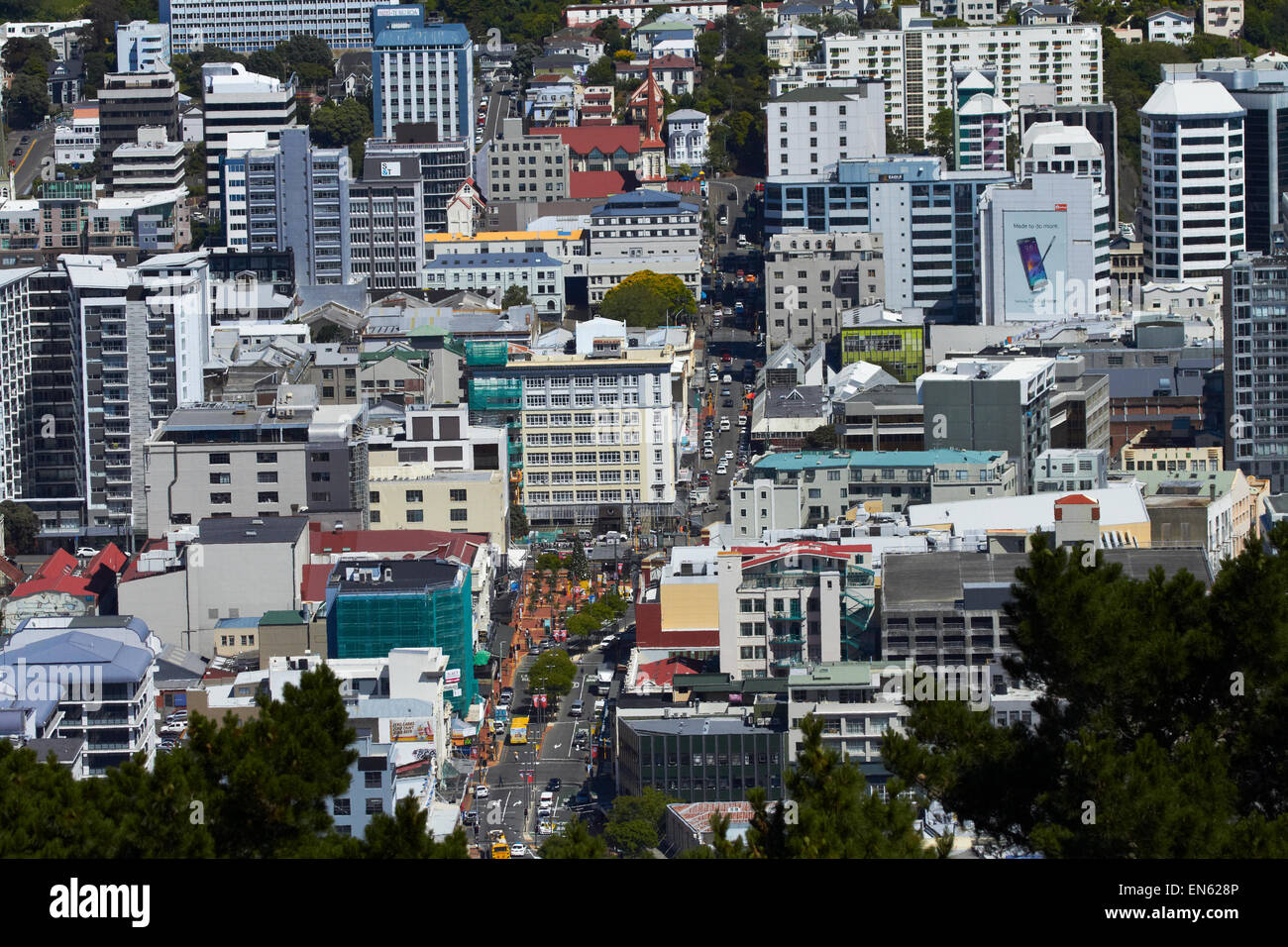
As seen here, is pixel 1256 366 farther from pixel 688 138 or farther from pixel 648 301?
pixel 688 138

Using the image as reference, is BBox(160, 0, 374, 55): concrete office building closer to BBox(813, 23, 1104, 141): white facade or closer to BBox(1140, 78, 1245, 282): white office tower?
BBox(813, 23, 1104, 141): white facade

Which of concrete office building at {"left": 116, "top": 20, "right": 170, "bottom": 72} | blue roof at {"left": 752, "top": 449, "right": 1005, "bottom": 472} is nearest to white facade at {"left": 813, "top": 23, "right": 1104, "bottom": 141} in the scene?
concrete office building at {"left": 116, "top": 20, "right": 170, "bottom": 72}

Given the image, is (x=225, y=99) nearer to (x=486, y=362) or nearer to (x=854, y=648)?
(x=486, y=362)

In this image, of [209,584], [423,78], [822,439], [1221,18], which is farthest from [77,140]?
[209,584]

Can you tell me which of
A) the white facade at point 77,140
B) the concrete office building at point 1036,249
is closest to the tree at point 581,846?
the concrete office building at point 1036,249

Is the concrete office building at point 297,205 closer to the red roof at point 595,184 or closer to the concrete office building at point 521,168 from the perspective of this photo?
the concrete office building at point 521,168
